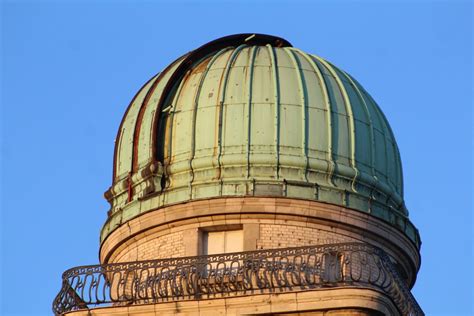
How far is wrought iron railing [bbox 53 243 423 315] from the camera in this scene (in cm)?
3947

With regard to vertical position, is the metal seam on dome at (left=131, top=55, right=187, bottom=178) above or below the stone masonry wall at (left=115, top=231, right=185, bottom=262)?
above

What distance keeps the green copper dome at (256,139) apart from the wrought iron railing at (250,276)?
228 centimetres

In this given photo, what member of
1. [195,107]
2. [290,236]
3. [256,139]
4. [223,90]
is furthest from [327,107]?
[290,236]

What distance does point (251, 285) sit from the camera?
3938 centimetres

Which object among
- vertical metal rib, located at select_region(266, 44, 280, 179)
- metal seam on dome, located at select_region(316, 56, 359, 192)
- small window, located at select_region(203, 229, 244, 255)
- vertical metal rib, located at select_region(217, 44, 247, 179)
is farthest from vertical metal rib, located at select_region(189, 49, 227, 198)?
metal seam on dome, located at select_region(316, 56, 359, 192)

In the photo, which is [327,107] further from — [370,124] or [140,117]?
[140,117]

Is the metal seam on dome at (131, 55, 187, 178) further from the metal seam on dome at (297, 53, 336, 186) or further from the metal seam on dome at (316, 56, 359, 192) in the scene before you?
the metal seam on dome at (316, 56, 359, 192)

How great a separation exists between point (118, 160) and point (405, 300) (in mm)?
9248

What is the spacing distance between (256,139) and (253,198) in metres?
1.72

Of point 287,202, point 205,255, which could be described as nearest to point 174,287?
point 205,255

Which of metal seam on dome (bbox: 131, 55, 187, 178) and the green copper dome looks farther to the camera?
metal seam on dome (bbox: 131, 55, 187, 178)

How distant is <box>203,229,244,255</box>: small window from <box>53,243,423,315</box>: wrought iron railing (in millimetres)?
1219

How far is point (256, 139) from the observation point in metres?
42.4

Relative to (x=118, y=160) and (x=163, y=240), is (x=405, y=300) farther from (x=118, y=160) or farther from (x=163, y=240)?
(x=118, y=160)
